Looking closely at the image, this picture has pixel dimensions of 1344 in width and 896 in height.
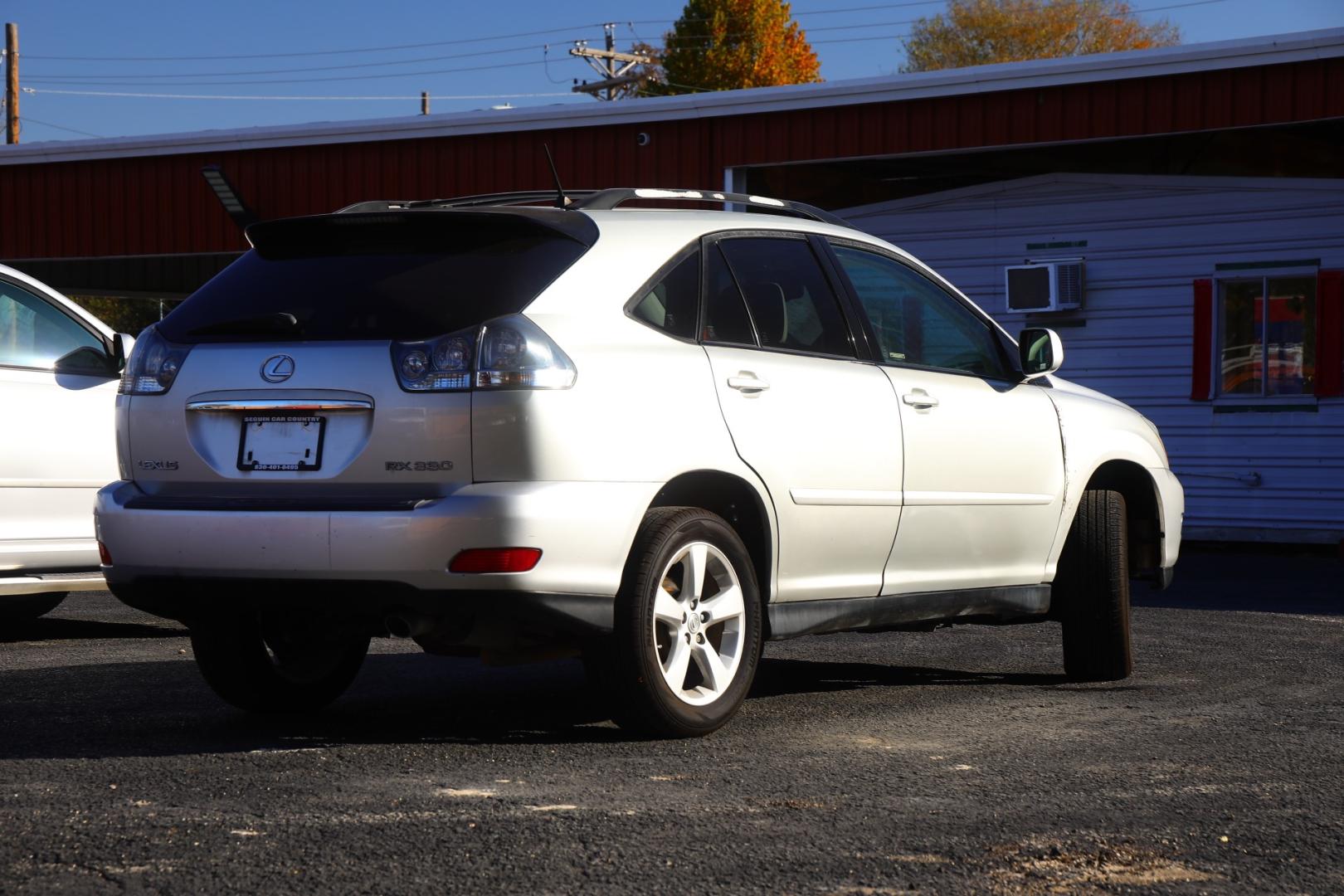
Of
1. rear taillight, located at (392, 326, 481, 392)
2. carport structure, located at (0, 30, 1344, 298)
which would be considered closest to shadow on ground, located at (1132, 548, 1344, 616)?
carport structure, located at (0, 30, 1344, 298)

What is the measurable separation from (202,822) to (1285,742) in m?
3.26

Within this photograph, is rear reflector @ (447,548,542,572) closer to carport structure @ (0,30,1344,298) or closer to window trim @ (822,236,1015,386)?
window trim @ (822,236,1015,386)

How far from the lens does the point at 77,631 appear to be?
9.05 meters

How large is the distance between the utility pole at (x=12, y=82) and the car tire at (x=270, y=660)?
45661 mm

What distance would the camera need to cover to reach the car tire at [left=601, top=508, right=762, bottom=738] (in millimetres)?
5082

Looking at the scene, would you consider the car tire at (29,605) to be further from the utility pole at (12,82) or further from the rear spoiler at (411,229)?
the utility pole at (12,82)

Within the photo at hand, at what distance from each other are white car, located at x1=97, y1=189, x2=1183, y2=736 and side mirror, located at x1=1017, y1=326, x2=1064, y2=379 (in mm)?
541

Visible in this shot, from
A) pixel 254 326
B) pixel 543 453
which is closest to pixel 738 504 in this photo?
pixel 543 453

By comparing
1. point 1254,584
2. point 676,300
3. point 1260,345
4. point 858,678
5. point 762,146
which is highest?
point 762,146

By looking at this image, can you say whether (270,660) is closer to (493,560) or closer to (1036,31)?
(493,560)

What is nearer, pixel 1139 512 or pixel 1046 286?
pixel 1139 512

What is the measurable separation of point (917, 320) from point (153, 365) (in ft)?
9.21

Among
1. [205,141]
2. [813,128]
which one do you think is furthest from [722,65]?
[813,128]

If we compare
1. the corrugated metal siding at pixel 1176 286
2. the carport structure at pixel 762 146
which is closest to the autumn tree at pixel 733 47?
the carport structure at pixel 762 146
